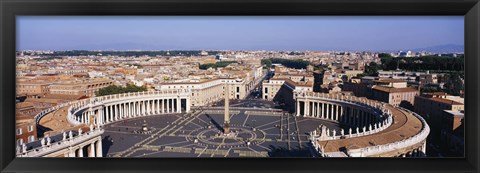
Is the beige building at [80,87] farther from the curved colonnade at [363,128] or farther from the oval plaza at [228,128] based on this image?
the curved colonnade at [363,128]

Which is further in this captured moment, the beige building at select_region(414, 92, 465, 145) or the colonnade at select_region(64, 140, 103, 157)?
the beige building at select_region(414, 92, 465, 145)

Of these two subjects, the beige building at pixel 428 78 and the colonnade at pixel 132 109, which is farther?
the beige building at pixel 428 78

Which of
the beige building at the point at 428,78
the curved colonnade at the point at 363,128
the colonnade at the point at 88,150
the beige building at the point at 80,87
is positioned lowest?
the colonnade at the point at 88,150

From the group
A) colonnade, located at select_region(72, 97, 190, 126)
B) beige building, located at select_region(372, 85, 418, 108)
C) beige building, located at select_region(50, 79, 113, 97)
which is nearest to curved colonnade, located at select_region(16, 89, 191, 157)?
colonnade, located at select_region(72, 97, 190, 126)

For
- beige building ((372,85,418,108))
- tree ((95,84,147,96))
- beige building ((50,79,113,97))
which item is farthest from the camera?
tree ((95,84,147,96))

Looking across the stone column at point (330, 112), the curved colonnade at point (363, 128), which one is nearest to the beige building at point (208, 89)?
the curved colonnade at point (363, 128)

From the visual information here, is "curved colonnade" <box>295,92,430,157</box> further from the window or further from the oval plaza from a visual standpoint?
the window

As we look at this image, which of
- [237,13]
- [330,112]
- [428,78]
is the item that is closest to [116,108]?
[330,112]
